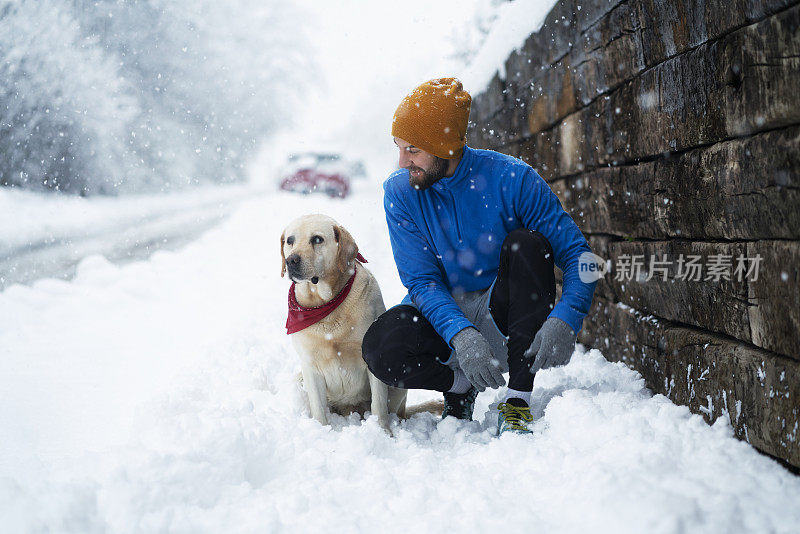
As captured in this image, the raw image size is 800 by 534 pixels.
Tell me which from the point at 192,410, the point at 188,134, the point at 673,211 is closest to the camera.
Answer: the point at 673,211

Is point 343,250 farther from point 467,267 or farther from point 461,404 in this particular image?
point 461,404

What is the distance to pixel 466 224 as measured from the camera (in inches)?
96.4

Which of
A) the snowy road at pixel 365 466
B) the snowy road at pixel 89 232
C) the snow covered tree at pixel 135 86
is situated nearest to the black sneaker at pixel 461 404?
the snowy road at pixel 365 466

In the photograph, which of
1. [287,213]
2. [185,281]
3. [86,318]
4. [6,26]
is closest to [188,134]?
[6,26]

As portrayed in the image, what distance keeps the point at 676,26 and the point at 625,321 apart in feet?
4.34

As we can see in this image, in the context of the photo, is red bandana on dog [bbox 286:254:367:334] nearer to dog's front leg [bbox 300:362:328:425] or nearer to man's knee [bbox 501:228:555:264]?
dog's front leg [bbox 300:362:328:425]

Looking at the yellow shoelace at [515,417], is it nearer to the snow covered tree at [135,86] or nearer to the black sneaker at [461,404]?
the black sneaker at [461,404]

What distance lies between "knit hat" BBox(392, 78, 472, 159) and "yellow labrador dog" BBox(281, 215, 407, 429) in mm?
586

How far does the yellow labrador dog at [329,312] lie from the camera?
2572 mm

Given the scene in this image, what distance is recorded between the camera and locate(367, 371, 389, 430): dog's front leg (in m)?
2.58

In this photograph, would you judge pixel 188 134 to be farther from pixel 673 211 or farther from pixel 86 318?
pixel 673 211

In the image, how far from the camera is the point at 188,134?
25.5m

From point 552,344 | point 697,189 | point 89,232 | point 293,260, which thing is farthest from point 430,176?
point 89,232

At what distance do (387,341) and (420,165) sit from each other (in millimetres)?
750
